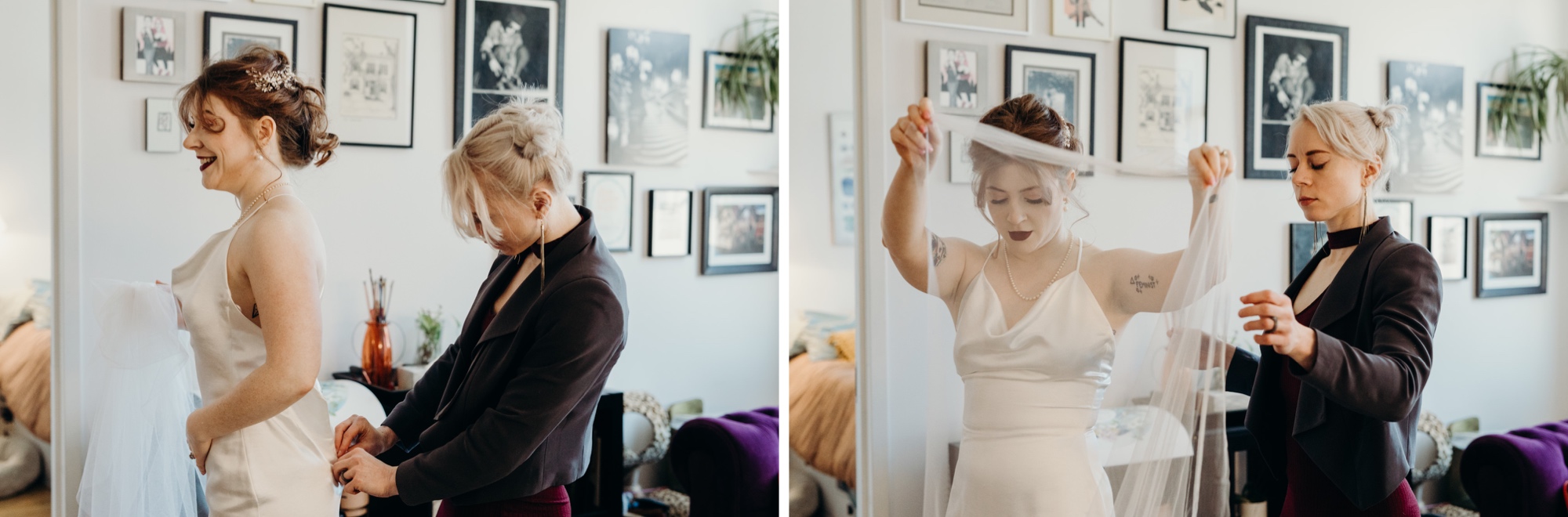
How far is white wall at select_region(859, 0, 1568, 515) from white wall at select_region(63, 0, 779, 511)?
1.99 ft

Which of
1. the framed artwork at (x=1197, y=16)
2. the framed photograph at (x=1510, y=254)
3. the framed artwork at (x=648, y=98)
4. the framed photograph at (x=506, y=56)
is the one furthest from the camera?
the framed artwork at (x=648, y=98)

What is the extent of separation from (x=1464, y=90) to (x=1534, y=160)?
24cm

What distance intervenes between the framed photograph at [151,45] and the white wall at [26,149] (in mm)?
161

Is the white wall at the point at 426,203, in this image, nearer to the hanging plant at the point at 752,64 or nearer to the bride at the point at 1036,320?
the hanging plant at the point at 752,64

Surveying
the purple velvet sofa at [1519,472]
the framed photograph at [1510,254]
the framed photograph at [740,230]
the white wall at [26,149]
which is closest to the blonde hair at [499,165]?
the framed photograph at [740,230]

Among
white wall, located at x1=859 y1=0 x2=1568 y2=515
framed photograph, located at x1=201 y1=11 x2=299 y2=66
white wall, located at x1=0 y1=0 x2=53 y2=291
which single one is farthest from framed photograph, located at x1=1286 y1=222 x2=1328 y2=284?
white wall, located at x1=0 y1=0 x2=53 y2=291

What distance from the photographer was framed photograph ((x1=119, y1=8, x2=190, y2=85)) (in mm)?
2125

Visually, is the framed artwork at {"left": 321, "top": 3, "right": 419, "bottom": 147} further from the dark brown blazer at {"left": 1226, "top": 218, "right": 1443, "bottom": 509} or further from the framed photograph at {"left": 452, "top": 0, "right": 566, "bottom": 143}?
the dark brown blazer at {"left": 1226, "top": 218, "right": 1443, "bottom": 509}

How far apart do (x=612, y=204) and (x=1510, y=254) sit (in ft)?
6.79

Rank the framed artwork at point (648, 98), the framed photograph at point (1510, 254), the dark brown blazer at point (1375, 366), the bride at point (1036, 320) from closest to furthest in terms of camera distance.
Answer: the dark brown blazer at point (1375, 366) → the bride at point (1036, 320) → the framed photograph at point (1510, 254) → the framed artwork at point (648, 98)

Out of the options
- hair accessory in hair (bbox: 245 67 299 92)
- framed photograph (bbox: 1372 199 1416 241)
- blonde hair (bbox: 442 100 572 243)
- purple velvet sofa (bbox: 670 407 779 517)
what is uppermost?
hair accessory in hair (bbox: 245 67 299 92)

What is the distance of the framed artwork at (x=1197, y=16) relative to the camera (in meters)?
2.08

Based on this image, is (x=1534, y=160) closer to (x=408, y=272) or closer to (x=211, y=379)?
(x=408, y=272)

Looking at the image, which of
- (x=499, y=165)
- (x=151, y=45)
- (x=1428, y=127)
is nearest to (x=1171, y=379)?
(x=1428, y=127)
